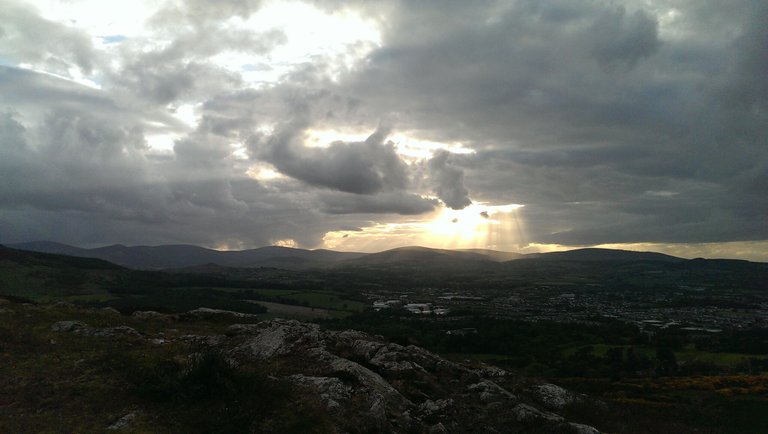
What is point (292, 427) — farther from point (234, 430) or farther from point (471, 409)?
point (471, 409)

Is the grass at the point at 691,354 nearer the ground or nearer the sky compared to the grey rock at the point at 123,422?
nearer the ground

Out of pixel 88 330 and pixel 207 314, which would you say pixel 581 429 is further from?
pixel 207 314

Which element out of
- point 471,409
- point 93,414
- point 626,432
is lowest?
point 626,432

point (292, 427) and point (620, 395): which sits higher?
point (292, 427)

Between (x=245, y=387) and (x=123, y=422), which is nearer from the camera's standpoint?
(x=123, y=422)

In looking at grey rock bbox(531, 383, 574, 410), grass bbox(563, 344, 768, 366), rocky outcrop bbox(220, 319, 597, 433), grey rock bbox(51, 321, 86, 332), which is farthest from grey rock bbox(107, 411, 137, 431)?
grass bbox(563, 344, 768, 366)

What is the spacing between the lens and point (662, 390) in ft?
215

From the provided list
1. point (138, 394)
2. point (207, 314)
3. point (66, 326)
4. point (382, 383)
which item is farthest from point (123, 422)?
point (207, 314)

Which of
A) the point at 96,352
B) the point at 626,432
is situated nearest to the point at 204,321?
the point at 96,352

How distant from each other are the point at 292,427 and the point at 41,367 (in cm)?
1444

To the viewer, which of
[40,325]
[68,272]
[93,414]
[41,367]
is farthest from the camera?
[68,272]

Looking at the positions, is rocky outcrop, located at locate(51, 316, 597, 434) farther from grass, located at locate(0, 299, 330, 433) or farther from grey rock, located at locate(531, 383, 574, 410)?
grass, located at locate(0, 299, 330, 433)

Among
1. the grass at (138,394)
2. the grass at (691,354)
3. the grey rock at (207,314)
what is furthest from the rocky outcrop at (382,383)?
the grass at (691,354)

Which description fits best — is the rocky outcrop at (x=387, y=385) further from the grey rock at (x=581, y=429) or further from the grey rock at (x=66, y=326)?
the grey rock at (x=66, y=326)
